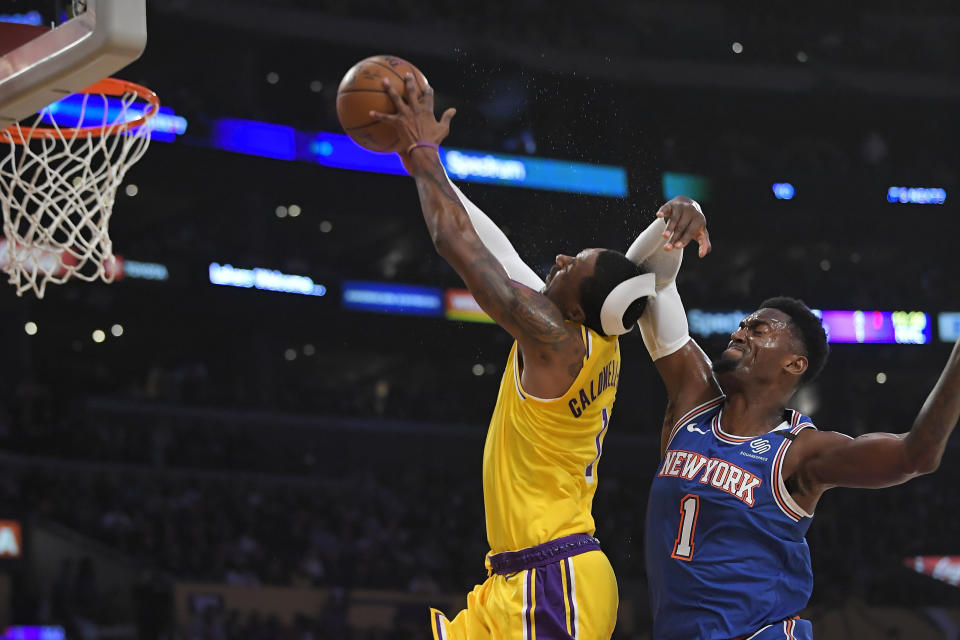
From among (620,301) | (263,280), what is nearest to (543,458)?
(620,301)

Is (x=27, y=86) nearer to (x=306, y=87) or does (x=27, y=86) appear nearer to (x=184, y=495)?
(x=184, y=495)

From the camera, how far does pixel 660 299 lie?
405 cm

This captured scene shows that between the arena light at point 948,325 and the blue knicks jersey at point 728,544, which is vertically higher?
the arena light at point 948,325

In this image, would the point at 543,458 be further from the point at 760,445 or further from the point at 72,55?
the point at 72,55

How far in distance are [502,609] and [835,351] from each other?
20.3m

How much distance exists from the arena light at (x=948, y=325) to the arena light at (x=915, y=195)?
2.43 meters

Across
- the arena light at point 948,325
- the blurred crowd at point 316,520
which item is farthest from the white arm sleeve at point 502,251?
the arena light at point 948,325

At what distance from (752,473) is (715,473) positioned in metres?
0.12

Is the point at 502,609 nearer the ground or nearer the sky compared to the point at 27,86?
nearer the ground

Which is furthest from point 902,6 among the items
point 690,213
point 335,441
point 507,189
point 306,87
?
point 690,213

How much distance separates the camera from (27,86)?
4.21 metres

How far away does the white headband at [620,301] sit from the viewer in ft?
11.8

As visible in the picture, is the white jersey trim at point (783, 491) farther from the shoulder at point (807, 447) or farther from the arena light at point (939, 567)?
the arena light at point (939, 567)

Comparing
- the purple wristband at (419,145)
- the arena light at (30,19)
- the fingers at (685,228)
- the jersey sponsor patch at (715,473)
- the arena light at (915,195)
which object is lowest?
the jersey sponsor patch at (715,473)
